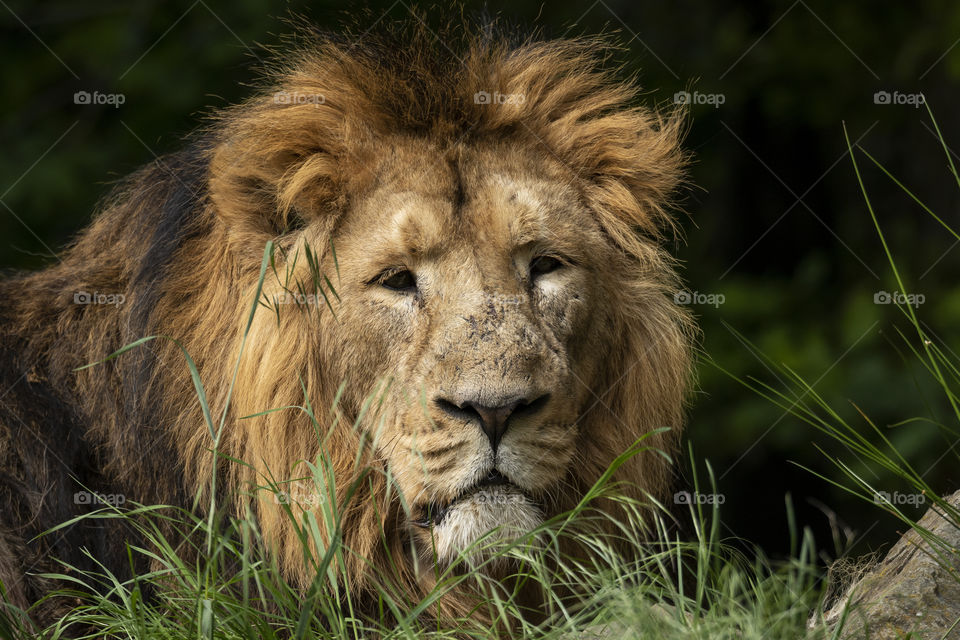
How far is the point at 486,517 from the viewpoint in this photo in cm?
285

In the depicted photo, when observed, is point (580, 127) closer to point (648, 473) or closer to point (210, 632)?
point (648, 473)

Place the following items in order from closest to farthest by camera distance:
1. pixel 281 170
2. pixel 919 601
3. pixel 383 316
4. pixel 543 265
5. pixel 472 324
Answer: pixel 919 601
pixel 472 324
pixel 383 316
pixel 543 265
pixel 281 170

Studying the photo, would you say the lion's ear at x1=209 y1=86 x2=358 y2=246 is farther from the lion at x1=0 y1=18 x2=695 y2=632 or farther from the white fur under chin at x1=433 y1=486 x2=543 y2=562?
the white fur under chin at x1=433 y1=486 x2=543 y2=562

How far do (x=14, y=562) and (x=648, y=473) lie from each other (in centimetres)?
186

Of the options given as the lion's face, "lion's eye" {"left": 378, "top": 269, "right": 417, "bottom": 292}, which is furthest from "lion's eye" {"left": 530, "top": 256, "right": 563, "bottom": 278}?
"lion's eye" {"left": 378, "top": 269, "right": 417, "bottom": 292}

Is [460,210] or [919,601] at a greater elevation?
[460,210]

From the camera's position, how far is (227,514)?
10.8 feet

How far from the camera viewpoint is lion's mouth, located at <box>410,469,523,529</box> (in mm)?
2854

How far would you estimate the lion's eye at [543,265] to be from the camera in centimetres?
315

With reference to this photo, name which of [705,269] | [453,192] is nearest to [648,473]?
[453,192]

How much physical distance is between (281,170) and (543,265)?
0.80m

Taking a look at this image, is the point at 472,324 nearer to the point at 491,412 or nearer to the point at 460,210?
the point at 491,412

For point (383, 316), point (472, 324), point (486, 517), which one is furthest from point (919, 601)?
point (383, 316)

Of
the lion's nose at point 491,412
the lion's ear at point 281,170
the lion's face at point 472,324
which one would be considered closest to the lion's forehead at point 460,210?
the lion's face at point 472,324
